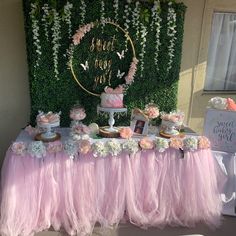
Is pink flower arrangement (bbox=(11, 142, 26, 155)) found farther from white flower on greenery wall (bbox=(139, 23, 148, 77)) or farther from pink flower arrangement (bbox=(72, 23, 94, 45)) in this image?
white flower on greenery wall (bbox=(139, 23, 148, 77))

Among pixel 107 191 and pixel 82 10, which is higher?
pixel 82 10

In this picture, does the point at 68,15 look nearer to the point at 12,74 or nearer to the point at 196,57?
the point at 12,74

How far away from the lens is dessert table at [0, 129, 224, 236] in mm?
2332

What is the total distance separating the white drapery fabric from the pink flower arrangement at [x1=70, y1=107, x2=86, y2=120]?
1.62 meters

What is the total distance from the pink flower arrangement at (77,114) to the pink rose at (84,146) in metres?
0.30

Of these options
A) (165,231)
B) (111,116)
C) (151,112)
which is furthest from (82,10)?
(165,231)

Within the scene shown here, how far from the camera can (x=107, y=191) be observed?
2.51 meters

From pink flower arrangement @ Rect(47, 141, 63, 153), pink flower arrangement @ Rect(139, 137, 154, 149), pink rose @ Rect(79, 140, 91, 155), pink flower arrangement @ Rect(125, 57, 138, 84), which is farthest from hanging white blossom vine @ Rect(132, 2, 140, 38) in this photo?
pink flower arrangement @ Rect(47, 141, 63, 153)

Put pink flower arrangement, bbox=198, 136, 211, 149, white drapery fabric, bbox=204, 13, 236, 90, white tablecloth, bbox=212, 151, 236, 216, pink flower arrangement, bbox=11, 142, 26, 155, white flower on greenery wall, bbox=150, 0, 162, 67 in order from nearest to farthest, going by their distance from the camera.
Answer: pink flower arrangement, bbox=11, 142, 26, 155 → pink flower arrangement, bbox=198, 136, 211, 149 → white flower on greenery wall, bbox=150, 0, 162, 67 → white tablecloth, bbox=212, 151, 236, 216 → white drapery fabric, bbox=204, 13, 236, 90

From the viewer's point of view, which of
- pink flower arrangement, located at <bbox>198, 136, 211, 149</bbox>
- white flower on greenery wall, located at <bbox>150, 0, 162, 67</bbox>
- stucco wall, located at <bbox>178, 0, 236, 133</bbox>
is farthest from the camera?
stucco wall, located at <bbox>178, 0, 236, 133</bbox>

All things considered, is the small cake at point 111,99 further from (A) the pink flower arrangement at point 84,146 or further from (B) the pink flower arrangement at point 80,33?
(B) the pink flower arrangement at point 80,33

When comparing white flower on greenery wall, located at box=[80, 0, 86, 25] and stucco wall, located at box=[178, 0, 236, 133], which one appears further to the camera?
stucco wall, located at box=[178, 0, 236, 133]

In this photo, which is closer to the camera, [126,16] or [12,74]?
[126,16]

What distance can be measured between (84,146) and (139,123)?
62cm
